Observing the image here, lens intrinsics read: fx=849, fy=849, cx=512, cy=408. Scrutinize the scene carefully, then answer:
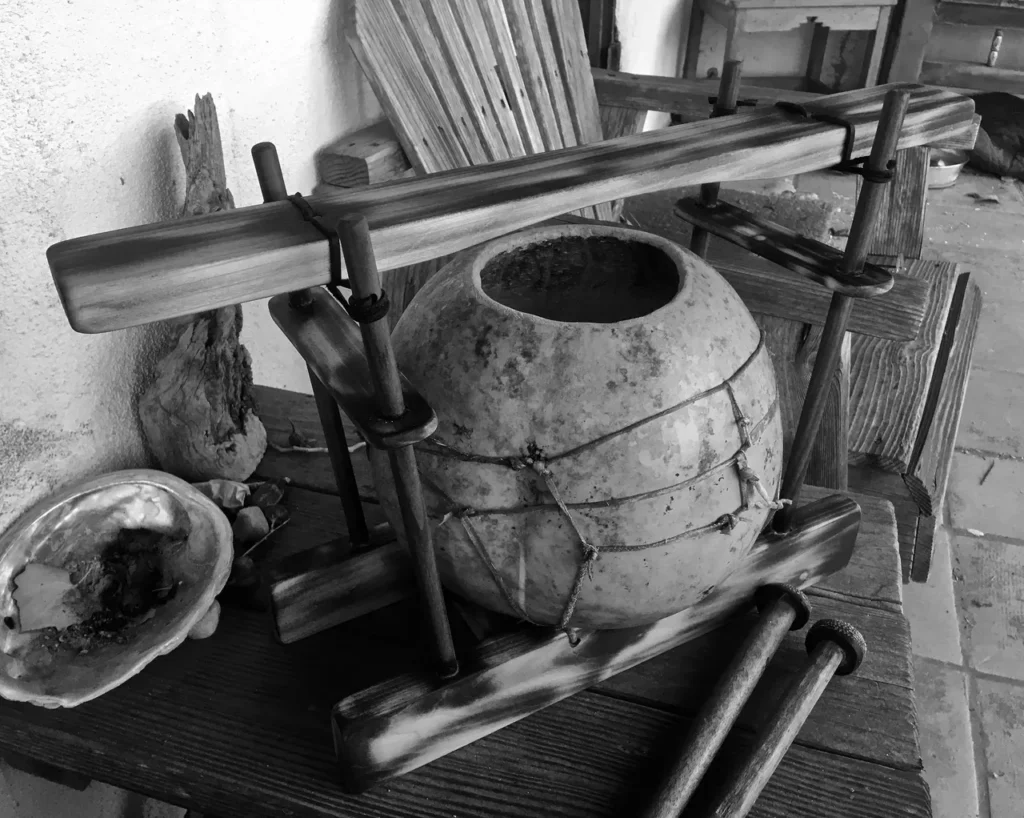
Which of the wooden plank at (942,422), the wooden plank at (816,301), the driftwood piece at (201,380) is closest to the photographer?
the driftwood piece at (201,380)

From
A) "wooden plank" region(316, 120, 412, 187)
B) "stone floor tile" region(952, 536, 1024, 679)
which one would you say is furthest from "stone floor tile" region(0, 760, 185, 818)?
"stone floor tile" region(952, 536, 1024, 679)

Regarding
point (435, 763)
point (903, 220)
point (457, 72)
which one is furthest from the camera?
point (903, 220)

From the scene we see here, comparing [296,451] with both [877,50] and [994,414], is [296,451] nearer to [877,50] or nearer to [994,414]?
[994,414]

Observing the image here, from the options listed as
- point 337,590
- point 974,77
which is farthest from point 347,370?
point 974,77

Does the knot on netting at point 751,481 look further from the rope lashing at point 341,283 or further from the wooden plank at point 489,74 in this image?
the wooden plank at point 489,74

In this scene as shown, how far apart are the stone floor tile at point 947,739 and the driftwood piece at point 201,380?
1.36 metres

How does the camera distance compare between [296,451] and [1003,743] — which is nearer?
[296,451]

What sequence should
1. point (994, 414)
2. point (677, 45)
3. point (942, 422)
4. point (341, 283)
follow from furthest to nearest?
point (677, 45) → point (994, 414) → point (942, 422) → point (341, 283)

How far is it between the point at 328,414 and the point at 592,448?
34 cm

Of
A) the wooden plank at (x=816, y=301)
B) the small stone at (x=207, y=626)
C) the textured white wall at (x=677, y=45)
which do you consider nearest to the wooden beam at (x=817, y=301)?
the wooden plank at (x=816, y=301)

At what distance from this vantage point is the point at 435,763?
960 millimetres

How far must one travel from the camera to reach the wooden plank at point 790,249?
946 mm

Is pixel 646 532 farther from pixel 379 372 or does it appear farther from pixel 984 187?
pixel 984 187

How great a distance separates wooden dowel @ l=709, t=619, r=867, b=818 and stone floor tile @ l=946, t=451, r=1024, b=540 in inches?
58.6
